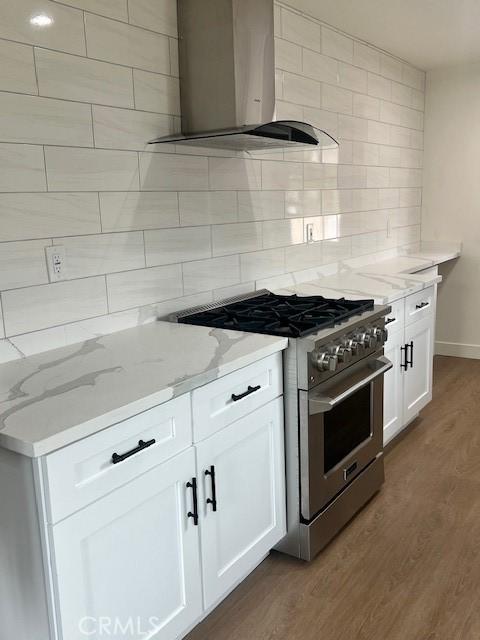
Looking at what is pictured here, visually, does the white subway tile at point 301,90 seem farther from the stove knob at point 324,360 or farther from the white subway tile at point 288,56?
the stove knob at point 324,360

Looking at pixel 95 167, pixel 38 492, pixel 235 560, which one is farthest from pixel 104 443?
pixel 95 167

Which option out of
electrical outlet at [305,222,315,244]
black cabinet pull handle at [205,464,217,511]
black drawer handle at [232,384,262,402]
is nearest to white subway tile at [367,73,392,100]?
electrical outlet at [305,222,315,244]

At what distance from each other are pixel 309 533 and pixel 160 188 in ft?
4.70

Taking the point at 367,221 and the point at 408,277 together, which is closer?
the point at 408,277

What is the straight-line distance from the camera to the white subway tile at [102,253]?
79.4 inches

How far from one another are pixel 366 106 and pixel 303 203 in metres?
0.98

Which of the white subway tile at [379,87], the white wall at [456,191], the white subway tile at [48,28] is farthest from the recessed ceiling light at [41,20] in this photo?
the white wall at [456,191]

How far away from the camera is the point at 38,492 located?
128 centimetres

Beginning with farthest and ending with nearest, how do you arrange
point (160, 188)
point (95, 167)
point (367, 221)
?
point (367, 221) < point (160, 188) < point (95, 167)

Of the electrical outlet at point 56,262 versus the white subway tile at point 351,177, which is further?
the white subway tile at point 351,177

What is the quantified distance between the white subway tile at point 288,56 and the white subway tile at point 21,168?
4.98 ft

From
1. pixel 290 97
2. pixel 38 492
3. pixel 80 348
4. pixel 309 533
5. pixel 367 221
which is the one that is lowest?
pixel 309 533

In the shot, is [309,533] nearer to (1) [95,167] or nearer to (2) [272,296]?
(2) [272,296]

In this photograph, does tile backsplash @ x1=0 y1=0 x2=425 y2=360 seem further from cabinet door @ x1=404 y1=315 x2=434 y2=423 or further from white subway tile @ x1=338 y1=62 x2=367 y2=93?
cabinet door @ x1=404 y1=315 x2=434 y2=423
